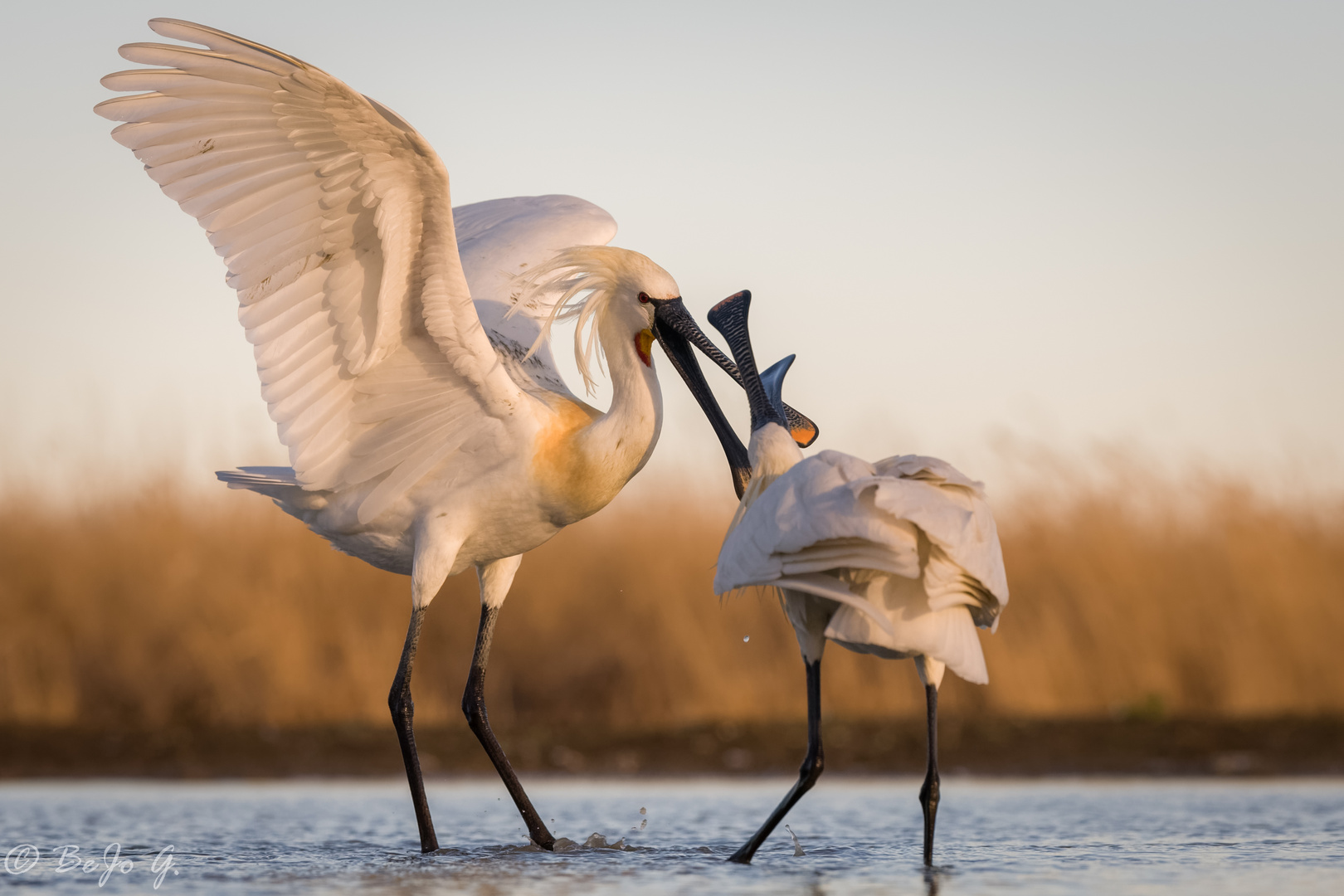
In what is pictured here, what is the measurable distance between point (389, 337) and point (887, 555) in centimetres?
231

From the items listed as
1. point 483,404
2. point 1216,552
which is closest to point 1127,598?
point 1216,552

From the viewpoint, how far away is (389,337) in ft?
19.6

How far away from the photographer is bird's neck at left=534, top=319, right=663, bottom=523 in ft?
20.7

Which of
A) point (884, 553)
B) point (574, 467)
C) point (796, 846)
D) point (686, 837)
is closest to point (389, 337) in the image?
point (574, 467)

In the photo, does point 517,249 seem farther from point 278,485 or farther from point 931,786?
point 931,786

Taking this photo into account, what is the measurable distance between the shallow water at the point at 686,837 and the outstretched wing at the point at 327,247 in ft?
5.19

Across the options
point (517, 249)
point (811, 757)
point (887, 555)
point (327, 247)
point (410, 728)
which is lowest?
Answer: point (811, 757)

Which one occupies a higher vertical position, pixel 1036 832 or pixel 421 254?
pixel 421 254

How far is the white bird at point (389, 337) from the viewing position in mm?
5504

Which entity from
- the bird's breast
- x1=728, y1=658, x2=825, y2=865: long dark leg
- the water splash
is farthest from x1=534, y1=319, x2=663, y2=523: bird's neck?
the water splash

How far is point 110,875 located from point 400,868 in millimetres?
1066

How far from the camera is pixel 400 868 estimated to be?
18.5ft

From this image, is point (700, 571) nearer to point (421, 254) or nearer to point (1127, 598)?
point (1127, 598)

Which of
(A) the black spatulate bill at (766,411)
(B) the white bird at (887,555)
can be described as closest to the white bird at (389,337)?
(A) the black spatulate bill at (766,411)
